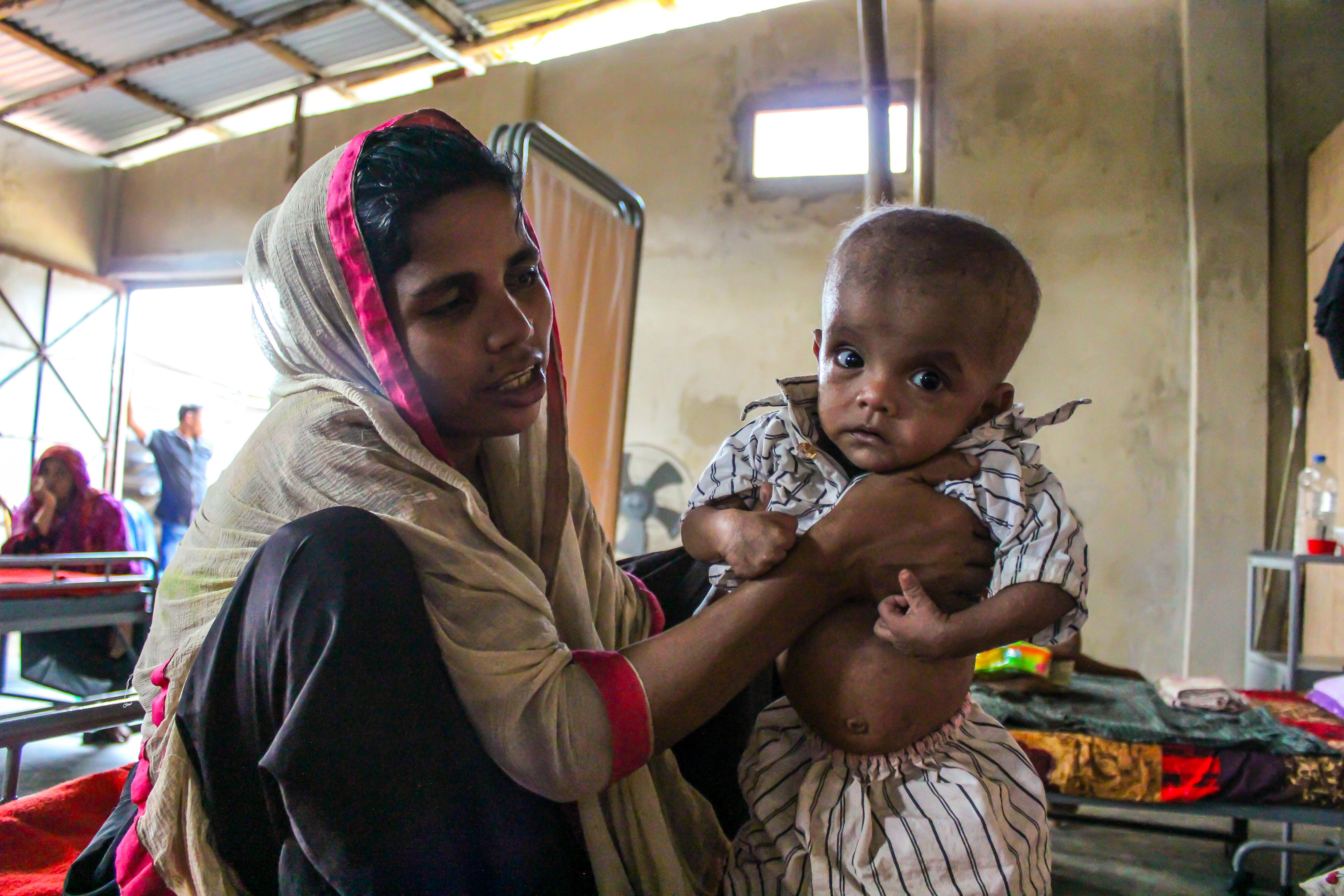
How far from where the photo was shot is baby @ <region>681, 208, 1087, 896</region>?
3.35 feet

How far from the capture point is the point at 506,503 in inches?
48.4

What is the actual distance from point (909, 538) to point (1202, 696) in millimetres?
2489

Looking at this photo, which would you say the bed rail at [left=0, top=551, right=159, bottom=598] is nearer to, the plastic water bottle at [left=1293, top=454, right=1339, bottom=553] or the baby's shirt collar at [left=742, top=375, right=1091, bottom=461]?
the baby's shirt collar at [left=742, top=375, right=1091, bottom=461]

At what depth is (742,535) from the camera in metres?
1.08

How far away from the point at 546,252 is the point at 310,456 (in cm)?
217

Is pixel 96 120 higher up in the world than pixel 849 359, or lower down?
higher up

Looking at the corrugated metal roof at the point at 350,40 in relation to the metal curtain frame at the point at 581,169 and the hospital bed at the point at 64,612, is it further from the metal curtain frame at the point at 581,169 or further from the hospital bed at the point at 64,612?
the hospital bed at the point at 64,612

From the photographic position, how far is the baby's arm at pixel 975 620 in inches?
40.1

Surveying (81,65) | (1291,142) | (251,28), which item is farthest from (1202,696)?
(81,65)

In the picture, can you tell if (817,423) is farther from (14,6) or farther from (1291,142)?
(14,6)

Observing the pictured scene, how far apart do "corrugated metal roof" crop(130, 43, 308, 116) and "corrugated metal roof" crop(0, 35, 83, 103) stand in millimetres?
476

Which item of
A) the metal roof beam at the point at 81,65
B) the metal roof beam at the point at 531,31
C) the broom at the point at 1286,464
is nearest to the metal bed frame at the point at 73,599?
the metal roof beam at the point at 81,65

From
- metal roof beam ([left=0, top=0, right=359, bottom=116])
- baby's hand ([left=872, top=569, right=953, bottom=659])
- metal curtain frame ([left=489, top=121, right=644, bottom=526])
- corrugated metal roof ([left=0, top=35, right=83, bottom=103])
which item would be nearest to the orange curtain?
metal curtain frame ([left=489, top=121, right=644, bottom=526])

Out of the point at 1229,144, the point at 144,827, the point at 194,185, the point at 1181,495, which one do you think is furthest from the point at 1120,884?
the point at 194,185
